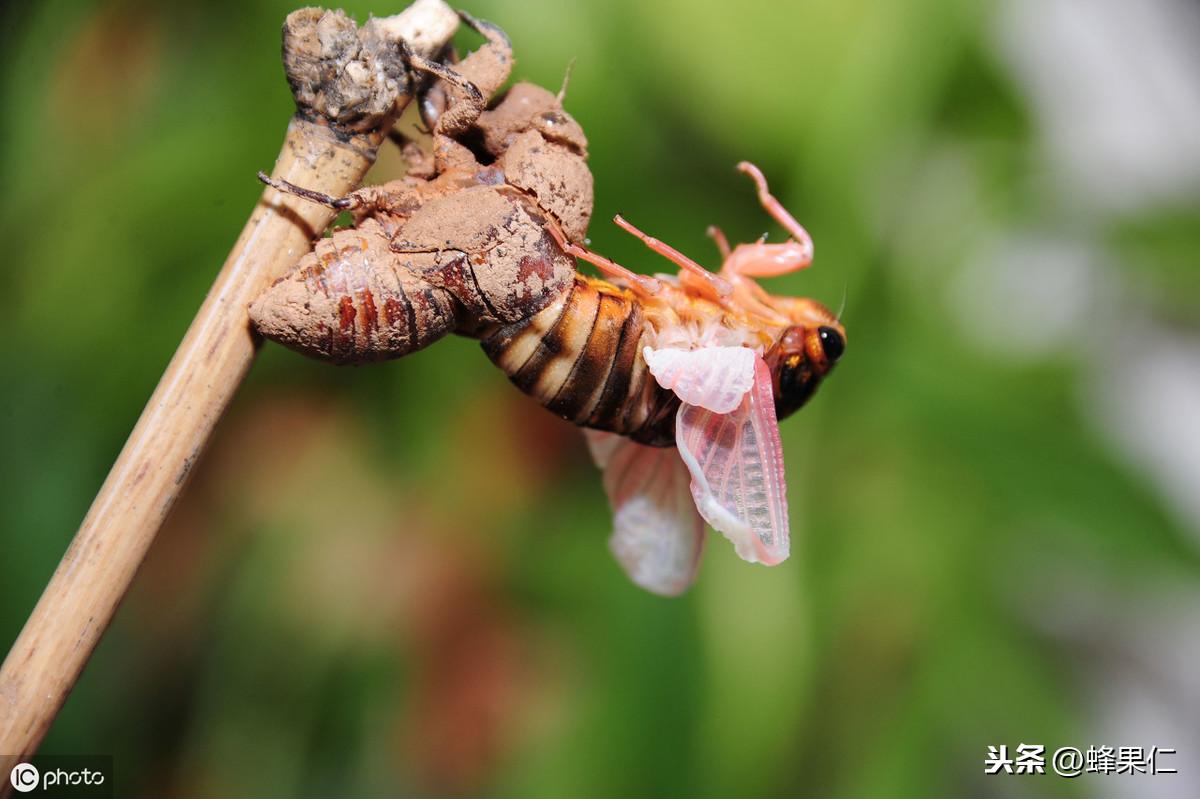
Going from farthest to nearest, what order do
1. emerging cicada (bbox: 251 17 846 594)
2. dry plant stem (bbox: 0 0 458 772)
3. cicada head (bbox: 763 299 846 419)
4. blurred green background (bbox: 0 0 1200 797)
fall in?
blurred green background (bbox: 0 0 1200 797) < cicada head (bbox: 763 299 846 419) < emerging cicada (bbox: 251 17 846 594) < dry plant stem (bbox: 0 0 458 772)

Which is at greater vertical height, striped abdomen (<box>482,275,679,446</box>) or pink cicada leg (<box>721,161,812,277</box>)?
pink cicada leg (<box>721,161,812,277</box>)

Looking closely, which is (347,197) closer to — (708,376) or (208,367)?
(208,367)

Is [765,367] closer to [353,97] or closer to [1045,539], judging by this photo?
[353,97]

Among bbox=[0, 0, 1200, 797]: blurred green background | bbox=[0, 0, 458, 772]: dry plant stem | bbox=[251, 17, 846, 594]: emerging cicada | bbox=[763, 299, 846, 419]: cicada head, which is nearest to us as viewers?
bbox=[0, 0, 458, 772]: dry plant stem

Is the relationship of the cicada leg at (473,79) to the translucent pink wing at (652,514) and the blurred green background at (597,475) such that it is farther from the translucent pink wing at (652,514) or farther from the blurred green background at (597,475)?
the blurred green background at (597,475)

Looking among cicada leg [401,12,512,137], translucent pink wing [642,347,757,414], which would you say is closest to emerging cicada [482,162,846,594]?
translucent pink wing [642,347,757,414]

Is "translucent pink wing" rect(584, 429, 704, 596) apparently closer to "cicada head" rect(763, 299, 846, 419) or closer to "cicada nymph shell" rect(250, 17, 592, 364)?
"cicada head" rect(763, 299, 846, 419)

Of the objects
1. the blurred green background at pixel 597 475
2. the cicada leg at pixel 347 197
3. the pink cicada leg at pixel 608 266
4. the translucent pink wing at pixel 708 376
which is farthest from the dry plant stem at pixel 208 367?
the blurred green background at pixel 597 475
